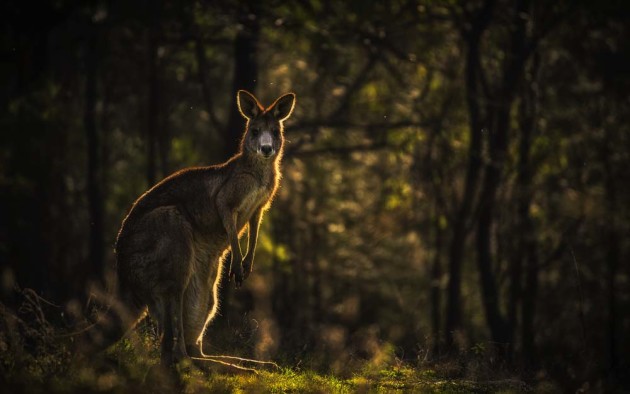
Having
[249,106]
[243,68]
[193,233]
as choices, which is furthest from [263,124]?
[243,68]

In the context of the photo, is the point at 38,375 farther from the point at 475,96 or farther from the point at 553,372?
the point at 475,96

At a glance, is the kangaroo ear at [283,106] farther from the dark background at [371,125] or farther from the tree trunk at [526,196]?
the tree trunk at [526,196]

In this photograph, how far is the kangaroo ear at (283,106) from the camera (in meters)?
12.2

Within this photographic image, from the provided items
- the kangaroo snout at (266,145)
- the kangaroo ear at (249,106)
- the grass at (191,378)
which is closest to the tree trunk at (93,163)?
the kangaroo ear at (249,106)

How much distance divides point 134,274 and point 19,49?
30.2 ft

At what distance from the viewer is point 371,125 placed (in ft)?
72.1

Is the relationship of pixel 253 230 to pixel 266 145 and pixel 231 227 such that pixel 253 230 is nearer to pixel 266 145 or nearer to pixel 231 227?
pixel 231 227

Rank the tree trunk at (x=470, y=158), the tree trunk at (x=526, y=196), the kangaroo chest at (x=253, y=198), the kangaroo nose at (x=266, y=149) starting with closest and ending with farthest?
the kangaroo nose at (x=266, y=149) < the kangaroo chest at (x=253, y=198) < the tree trunk at (x=470, y=158) < the tree trunk at (x=526, y=196)

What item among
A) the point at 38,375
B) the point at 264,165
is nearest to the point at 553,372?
the point at 264,165

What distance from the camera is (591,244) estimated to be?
95.0 feet

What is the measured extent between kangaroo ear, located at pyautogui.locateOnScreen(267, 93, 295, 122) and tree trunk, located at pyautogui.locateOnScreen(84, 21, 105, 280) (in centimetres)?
1089

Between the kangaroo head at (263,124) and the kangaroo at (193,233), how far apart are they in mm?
11

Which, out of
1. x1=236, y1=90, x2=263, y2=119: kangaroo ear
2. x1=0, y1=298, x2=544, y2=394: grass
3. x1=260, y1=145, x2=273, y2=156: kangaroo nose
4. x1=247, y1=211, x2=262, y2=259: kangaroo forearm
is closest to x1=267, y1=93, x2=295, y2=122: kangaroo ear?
x1=236, y1=90, x2=263, y2=119: kangaroo ear

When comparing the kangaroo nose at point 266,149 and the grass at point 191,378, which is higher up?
the kangaroo nose at point 266,149
